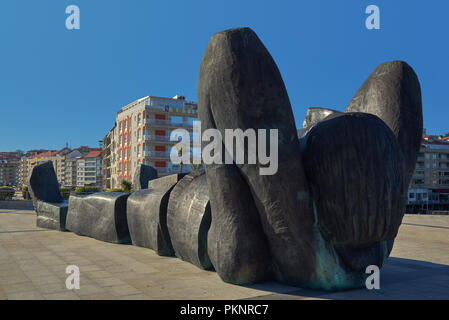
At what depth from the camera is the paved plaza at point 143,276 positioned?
13.8 ft

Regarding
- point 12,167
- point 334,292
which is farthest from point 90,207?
point 12,167

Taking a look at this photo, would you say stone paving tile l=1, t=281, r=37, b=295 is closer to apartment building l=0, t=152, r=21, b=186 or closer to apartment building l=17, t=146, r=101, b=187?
apartment building l=17, t=146, r=101, b=187

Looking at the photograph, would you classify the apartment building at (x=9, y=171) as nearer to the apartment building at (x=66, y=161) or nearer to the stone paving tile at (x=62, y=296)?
the apartment building at (x=66, y=161)

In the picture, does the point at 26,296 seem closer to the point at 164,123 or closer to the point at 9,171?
the point at 164,123

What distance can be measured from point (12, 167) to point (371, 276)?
591ft

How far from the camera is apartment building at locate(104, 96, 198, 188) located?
48.8m

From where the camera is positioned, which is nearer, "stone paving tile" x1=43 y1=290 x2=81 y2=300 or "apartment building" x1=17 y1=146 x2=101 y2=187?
"stone paving tile" x1=43 y1=290 x2=81 y2=300

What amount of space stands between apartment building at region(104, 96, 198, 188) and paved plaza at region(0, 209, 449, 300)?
4101cm

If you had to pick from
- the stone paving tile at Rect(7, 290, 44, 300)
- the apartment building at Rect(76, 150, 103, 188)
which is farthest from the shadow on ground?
the apartment building at Rect(76, 150, 103, 188)

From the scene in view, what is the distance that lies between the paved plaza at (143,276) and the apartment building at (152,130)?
41.0 meters

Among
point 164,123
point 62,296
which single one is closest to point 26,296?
point 62,296

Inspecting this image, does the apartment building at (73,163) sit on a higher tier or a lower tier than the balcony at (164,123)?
lower

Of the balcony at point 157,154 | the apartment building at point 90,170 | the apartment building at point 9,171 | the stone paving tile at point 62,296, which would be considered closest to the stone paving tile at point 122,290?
the stone paving tile at point 62,296

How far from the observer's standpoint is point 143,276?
5086mm
